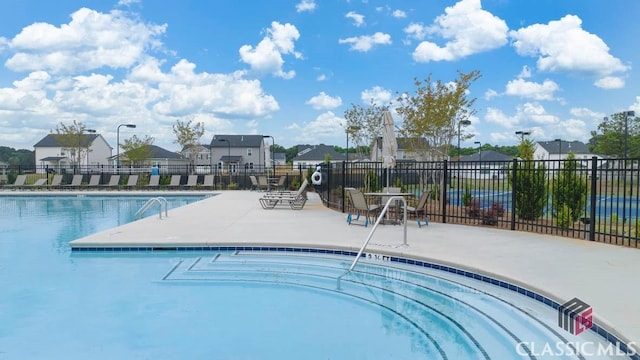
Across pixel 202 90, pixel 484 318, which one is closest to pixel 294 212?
pixel 484 318

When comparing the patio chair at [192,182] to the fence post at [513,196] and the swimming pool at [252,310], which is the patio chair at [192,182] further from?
the fence post at [513,196]

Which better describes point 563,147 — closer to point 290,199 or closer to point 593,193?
point 290,199

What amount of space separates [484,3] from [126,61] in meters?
16.2

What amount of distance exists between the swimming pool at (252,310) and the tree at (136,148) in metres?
39.4

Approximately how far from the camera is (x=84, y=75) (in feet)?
79.2

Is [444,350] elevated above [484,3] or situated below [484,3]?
below

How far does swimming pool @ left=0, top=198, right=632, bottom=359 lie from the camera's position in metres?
3.79

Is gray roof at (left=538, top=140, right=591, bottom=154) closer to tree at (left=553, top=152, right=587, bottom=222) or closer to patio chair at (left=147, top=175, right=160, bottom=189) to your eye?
patio chair at (left=147, top=175, right=160, bottom=189)

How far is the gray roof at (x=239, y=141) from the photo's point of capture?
60844mm

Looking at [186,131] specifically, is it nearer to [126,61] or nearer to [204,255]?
[126,61]

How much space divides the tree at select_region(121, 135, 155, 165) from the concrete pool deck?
36123 mm

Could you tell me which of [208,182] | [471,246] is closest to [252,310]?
[471,246]

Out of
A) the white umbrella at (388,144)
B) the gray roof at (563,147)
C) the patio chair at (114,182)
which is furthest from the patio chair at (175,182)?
the gray roof at (563,147)

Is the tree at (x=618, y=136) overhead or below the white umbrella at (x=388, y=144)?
overhead
